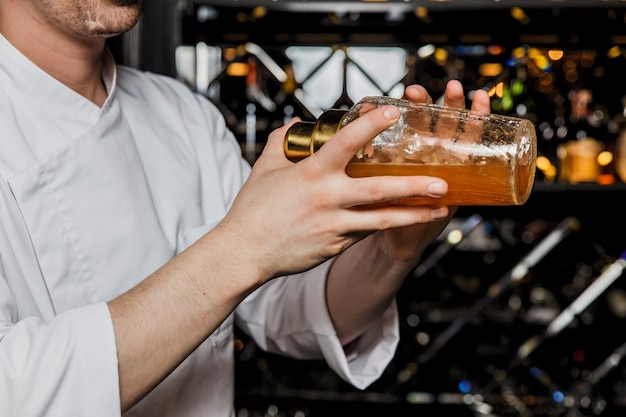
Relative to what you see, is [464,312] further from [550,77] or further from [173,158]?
[173,158]

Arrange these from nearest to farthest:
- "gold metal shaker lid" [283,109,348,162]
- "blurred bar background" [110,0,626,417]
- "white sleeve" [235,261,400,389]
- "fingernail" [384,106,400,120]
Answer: "fingernail" [384,106,400,120]
"gold metal shaker lid" [283,109,348,162]
"white sleeve" [235,261,400,389]
"blurred bar background" [110,0,626,417]

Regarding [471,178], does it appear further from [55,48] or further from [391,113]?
[55,48]

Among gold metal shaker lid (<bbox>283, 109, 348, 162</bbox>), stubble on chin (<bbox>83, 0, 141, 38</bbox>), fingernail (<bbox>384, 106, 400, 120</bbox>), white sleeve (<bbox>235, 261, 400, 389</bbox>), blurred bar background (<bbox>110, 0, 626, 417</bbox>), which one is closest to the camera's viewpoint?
fingernail (<bbox>384, 106, 400, 120</bbox>)

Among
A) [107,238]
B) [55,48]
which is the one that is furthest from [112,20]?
[107,238]

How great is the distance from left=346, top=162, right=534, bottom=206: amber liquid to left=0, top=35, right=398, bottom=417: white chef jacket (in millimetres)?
322

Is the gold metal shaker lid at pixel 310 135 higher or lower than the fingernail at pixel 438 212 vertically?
higher

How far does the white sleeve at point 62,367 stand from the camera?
0.84 meters

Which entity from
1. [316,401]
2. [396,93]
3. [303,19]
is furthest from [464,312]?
[303,19]

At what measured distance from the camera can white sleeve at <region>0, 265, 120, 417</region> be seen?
2.77ft

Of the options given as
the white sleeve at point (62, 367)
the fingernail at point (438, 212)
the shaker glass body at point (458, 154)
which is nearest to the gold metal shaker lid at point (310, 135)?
the shaker glass body at point (458, 154)

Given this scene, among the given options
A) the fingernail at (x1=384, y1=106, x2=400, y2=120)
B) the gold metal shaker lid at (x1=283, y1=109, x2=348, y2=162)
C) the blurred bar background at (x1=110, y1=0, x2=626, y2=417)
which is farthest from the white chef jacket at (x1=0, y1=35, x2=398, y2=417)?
the blurred bar background at (x1=110, y1=0, x2=626, y2=417)

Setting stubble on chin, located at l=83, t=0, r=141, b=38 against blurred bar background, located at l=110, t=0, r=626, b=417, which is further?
blurred bar background, located at l=110, t=0, r=626, b=417

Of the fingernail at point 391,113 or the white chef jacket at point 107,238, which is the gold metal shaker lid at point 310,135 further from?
the white chef jacket at point 107,238

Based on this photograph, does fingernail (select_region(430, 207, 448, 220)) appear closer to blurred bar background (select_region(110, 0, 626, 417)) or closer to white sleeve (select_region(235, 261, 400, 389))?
white sleeve (select_region(235, 261, 400, 389))
